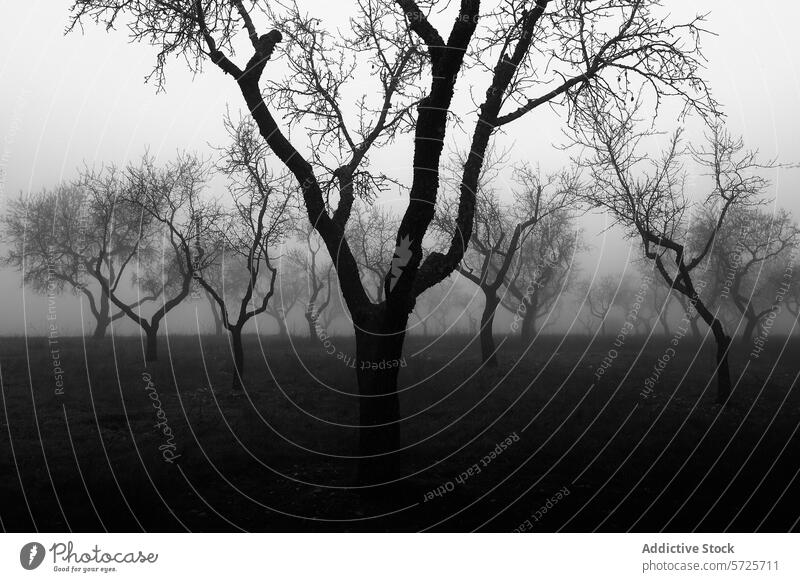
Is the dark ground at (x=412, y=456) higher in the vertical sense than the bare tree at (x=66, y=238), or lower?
lower

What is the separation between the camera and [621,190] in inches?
821

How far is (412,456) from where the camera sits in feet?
45.4

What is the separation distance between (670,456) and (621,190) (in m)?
10.2

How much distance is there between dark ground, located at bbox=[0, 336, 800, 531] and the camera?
9922 millimetres

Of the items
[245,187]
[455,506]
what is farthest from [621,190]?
[455,506]

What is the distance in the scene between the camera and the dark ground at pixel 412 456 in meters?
9.92
